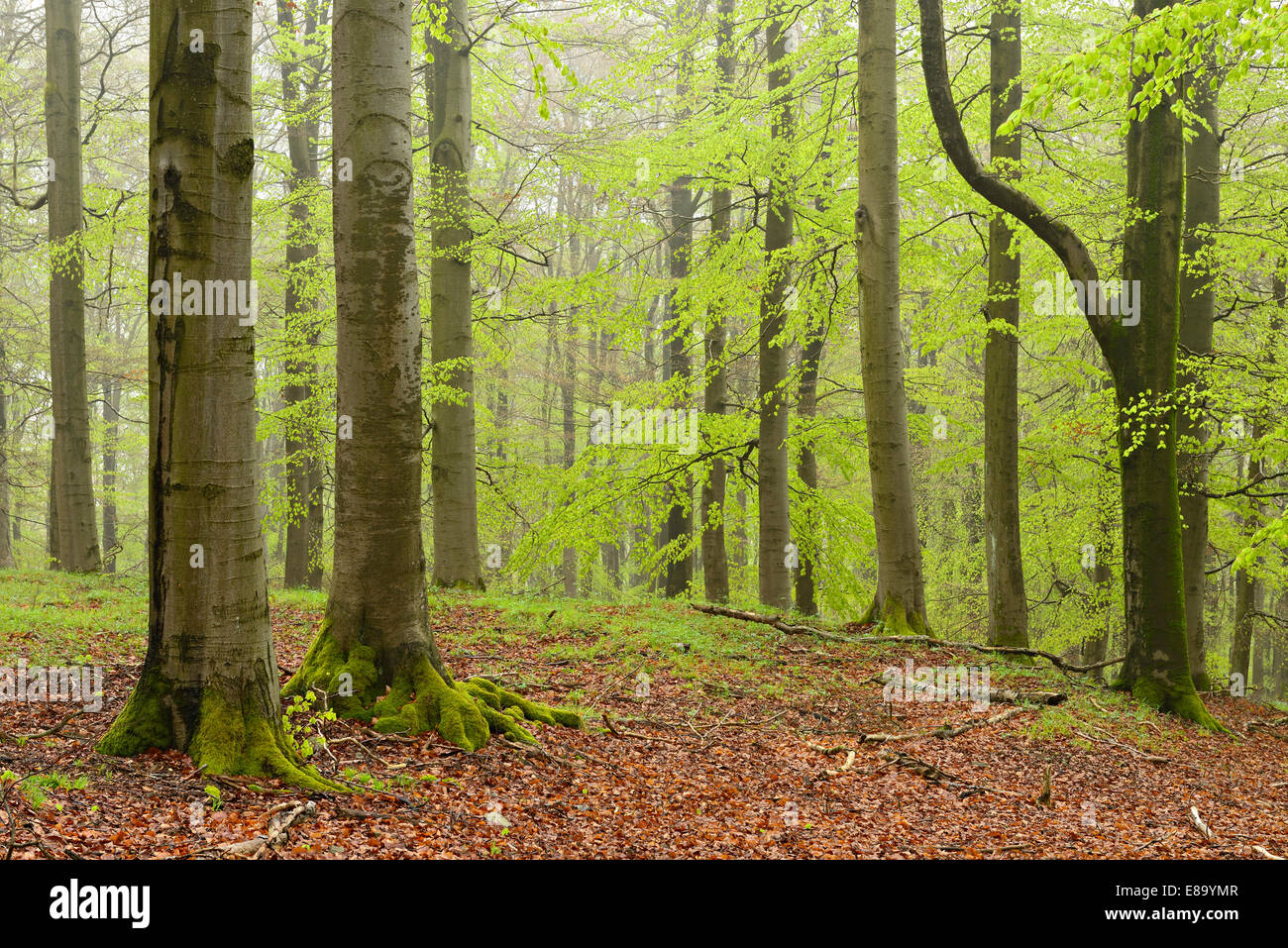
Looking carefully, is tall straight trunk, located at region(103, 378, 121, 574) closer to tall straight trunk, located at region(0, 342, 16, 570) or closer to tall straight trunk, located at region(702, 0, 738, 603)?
tall straight trunk, located at region(0, 342, 16, 570)

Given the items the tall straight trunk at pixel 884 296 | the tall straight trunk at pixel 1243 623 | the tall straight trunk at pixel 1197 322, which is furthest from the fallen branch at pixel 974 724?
the tall straight trunk at pixel 1243 623

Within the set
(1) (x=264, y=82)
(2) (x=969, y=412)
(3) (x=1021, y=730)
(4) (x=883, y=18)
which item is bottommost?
(3) (x=1021, y=730)

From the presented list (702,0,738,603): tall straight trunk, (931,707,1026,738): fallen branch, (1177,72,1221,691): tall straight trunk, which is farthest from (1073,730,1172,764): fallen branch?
(702,0,738,603): tall straight trunk

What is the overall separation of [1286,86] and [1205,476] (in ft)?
17.9

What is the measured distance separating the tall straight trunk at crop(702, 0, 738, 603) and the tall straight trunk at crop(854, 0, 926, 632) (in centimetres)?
371

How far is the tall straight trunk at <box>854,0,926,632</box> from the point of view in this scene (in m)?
9.52

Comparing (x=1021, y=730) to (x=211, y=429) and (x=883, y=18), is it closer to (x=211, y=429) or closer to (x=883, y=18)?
(x=211, y=429)

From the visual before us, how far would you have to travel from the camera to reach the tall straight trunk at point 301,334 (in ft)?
42.2

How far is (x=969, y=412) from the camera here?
18.3 meters

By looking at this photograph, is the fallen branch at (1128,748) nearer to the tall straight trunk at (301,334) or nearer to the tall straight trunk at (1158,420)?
the tall straight trunk at (1158,420)

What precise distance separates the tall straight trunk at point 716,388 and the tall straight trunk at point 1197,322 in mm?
6370

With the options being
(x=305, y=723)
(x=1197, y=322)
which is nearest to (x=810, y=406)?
(x=1197, y=322)

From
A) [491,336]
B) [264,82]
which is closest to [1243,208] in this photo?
[491,336]

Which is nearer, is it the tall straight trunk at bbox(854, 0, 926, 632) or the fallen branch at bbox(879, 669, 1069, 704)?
the fallen branch at bbox(879, 669, 1069, 704)
